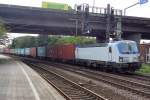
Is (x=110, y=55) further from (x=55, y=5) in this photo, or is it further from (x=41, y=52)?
(x=55, y=5)

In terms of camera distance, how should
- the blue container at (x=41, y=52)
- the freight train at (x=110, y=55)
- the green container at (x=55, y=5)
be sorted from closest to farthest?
the freight train at (x=110, y=55), the blue container at (x=41, y=52), the green container at (x=55, y=5)

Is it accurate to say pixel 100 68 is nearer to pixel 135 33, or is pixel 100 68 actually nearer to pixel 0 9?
pixel 0 9

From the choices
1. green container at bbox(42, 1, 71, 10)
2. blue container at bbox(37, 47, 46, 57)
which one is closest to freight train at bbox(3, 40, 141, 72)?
blue container at bbox(37, 47, 46, 57)

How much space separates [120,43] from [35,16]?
25.9 m

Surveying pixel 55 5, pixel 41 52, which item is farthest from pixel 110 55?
pixel 55 5

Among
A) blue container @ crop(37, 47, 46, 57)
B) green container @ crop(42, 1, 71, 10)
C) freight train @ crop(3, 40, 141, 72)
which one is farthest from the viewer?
green container @ crop(42, 1, 71, 10)

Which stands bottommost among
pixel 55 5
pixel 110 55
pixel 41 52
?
pixel 41 52

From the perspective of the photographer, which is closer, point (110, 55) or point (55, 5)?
point (110, 55)

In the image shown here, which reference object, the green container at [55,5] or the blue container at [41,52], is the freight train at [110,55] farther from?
Answer: the green container at [55,5]

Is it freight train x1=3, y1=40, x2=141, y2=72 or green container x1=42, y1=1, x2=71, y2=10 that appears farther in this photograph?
green container x1=42, y1=1, x2=71, y2=10

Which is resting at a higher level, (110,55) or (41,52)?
(110,55)

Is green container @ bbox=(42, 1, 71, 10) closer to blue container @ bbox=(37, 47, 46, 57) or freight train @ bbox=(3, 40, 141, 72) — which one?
blue container @ bbox=(37, 47, 46, 57)

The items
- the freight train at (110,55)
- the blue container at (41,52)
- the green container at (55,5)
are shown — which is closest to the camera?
the freight train at (110,55)

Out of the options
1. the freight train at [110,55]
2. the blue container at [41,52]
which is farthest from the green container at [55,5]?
the freight train at [110,55]
